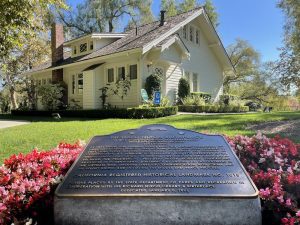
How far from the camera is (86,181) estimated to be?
11.2 feet

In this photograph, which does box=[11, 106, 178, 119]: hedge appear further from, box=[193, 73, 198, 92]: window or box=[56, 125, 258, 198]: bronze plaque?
box=[56, 125, 258, 198]: bronze plaque

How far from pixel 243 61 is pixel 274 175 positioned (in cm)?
4887

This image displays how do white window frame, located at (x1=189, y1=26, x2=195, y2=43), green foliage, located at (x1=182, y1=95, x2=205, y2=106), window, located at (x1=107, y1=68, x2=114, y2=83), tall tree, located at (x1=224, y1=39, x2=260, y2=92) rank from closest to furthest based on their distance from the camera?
green foliage, located at (x1=182, y1=95, x2=205, y2=106) < window, located at (x1=107, y1=68, x2=114, y2=83) < white window frame, located at (x1=189, y1=26, x2=195, y2=43) < tall tree, located at (x1=224, y1=39, x2=260, y2=92)

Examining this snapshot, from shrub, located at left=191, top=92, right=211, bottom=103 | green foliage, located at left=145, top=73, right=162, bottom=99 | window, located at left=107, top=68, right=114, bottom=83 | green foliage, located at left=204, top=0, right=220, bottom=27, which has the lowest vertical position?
shrub, located at left=191, top=92, right=211, bottom=103

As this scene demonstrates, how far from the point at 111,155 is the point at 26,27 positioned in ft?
32.4

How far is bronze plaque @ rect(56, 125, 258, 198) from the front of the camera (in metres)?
3.20

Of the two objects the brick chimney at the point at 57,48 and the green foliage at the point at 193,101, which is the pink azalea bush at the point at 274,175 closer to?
the green foliage at the point at 193,101

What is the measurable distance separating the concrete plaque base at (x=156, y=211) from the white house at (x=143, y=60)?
15054 millimetres

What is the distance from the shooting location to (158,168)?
3.63 m

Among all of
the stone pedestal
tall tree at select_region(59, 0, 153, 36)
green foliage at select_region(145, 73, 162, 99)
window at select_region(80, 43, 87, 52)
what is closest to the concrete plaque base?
the stone pedestal

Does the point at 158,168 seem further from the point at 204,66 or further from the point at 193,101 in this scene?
the point at 204,66

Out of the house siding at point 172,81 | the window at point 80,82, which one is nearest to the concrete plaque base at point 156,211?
the house siding at point 172,81

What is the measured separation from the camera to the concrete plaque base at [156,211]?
303 centimetres

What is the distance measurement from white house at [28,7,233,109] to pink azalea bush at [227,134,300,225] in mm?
13257
